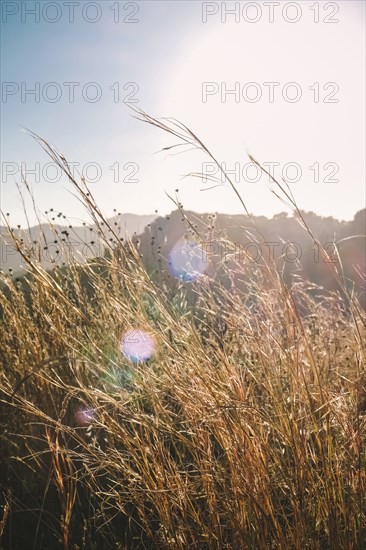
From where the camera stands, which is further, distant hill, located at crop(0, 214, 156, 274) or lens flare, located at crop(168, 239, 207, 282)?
lens flare, located at crop(168, 239, 207, 282)

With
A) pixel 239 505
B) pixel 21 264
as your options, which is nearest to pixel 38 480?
pixel 21 264

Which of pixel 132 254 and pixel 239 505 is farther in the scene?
pixel 132 254

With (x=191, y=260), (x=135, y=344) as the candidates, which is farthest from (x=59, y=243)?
(x=191, y=260)

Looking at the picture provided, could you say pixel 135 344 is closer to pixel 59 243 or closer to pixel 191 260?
pixel 59 243

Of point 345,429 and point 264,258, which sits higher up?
point 264,258

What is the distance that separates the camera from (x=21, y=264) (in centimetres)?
186

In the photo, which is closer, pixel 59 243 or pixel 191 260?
pixel 59 243

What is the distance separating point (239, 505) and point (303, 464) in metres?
0.21

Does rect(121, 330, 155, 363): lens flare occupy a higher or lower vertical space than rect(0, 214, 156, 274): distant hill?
lower

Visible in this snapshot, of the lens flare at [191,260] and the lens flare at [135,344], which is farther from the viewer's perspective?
the lens flare at [191,260]

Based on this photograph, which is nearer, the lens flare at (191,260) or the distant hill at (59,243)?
the distant hill at (59,243)

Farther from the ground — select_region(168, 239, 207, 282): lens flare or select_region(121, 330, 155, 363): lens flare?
select_region(168, 239, 207, 282): lens flare

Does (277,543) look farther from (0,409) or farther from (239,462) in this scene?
(0,409)

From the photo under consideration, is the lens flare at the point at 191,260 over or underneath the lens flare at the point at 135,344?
over
